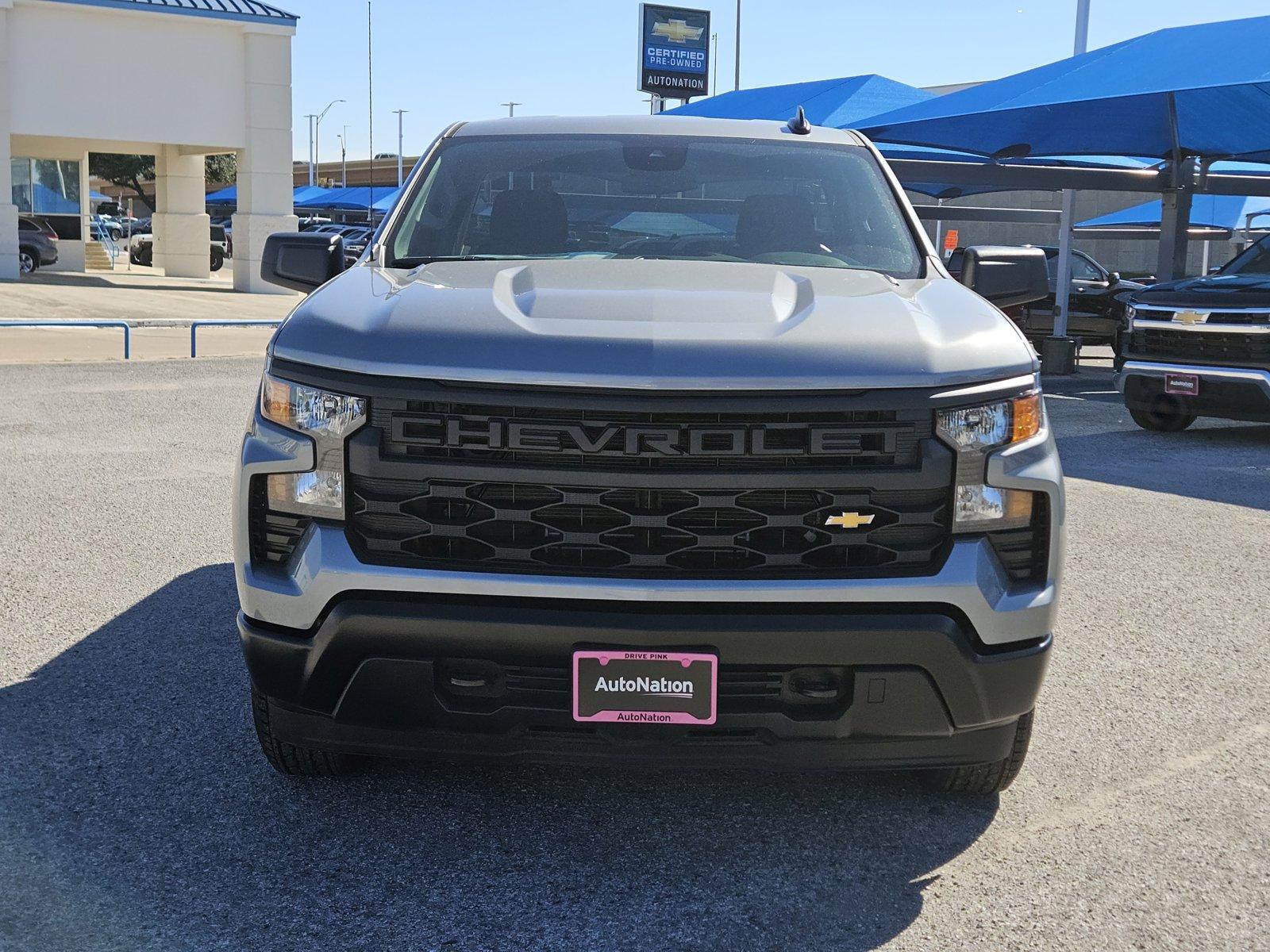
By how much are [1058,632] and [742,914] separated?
2.85m

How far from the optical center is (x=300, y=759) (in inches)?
142

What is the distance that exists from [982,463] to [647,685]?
2.90 feet

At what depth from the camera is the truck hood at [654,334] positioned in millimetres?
2973

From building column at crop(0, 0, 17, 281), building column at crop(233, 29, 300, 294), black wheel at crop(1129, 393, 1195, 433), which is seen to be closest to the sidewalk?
building column at crop(0, 0, 17, 281)

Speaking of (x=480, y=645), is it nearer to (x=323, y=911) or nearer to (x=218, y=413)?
(x=323, y=911)

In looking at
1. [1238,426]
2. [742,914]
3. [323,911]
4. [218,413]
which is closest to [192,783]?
[323,911]

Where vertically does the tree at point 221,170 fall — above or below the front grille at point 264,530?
above

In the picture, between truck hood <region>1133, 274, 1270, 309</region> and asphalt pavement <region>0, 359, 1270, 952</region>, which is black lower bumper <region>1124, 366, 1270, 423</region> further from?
asphalt pavement <region>0, 359, 1270, 952</region>

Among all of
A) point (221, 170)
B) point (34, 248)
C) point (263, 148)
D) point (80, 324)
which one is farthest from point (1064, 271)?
point (221, 170)

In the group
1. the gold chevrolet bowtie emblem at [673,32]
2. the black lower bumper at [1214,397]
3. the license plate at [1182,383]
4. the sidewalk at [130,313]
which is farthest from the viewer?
the gold chevrolet bowtie emblem at [673,32]

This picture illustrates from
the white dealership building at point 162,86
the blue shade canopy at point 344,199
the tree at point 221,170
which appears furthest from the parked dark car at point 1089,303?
the tree at point 221,170

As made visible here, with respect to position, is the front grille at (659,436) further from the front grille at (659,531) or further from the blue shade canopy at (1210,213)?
the blue shade canopy at (1210,213)

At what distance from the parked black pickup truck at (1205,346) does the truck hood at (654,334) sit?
7935 mm

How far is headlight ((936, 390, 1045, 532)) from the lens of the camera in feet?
10.0
